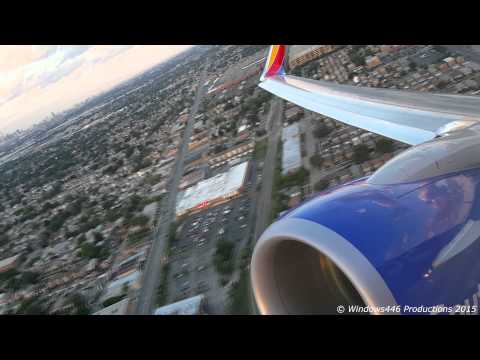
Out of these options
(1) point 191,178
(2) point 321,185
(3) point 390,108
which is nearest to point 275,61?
(3) point 390,108

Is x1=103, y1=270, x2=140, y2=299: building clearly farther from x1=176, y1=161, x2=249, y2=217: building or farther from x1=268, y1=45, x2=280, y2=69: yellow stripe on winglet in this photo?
x1=268, y1=45, x2=280, y2=69: yellow stripe on winglet

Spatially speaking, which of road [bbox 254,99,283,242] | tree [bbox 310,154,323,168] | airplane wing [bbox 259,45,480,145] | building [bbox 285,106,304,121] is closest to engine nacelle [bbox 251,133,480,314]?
airplane wing [bbox 259,45,480,145]

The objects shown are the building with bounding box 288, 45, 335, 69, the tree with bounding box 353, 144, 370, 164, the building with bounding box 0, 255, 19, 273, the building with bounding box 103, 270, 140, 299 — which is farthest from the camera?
the building with bounding box 288, 45, 335, 69

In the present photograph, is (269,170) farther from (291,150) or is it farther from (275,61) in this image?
(275,61)

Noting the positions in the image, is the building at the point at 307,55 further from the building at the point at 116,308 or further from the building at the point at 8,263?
the building at the point at 116,308

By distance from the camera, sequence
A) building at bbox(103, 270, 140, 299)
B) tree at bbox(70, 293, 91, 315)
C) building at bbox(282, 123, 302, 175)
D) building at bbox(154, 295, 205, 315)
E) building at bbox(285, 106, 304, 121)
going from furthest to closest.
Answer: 1. building at bbox(285, 106, 304, 121)
2. building at bbox(282, 123, 302, 175)
3. building at bbox(103, 270, 140, 299)
4. tree at bbox(70, 293, 91, 315)
5. building at bbox(154, 295, 205, 315)

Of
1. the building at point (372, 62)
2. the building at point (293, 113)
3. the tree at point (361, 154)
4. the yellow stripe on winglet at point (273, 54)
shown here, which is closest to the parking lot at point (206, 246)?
the tree at point (361, 154)

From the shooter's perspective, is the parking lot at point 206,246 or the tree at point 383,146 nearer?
the parking lot at point 206,246
